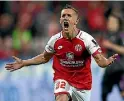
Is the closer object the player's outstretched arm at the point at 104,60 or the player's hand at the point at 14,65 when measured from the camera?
the player's outstretched arm at the point at 104,60

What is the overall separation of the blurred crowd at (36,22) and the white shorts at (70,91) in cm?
Answer: 491

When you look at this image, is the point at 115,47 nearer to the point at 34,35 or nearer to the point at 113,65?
the point at 113,65

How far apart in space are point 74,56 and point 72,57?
31 mm

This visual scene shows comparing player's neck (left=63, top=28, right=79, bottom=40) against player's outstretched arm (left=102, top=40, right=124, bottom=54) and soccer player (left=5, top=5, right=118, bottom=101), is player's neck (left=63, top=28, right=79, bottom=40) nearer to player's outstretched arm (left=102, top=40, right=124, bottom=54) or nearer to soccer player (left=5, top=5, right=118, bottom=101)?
soccer player (left=5, top=5, right=118, bottom=101)

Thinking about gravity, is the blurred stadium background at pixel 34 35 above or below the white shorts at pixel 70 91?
above

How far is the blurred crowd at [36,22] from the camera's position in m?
14.0

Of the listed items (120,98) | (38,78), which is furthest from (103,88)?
(38,78)

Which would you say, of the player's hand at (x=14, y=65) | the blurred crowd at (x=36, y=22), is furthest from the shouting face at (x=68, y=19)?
the blurred crowd at (x=36, y=22)

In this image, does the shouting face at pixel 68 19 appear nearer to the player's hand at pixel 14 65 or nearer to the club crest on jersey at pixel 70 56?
the club crest on jersey at pixel 70 56

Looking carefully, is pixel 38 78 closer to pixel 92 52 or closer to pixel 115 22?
pixel 115 22

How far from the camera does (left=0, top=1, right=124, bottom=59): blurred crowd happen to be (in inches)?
552

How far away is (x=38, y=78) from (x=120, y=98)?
166 cm

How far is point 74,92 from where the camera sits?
8.73 metres

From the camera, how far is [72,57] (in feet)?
28.1
